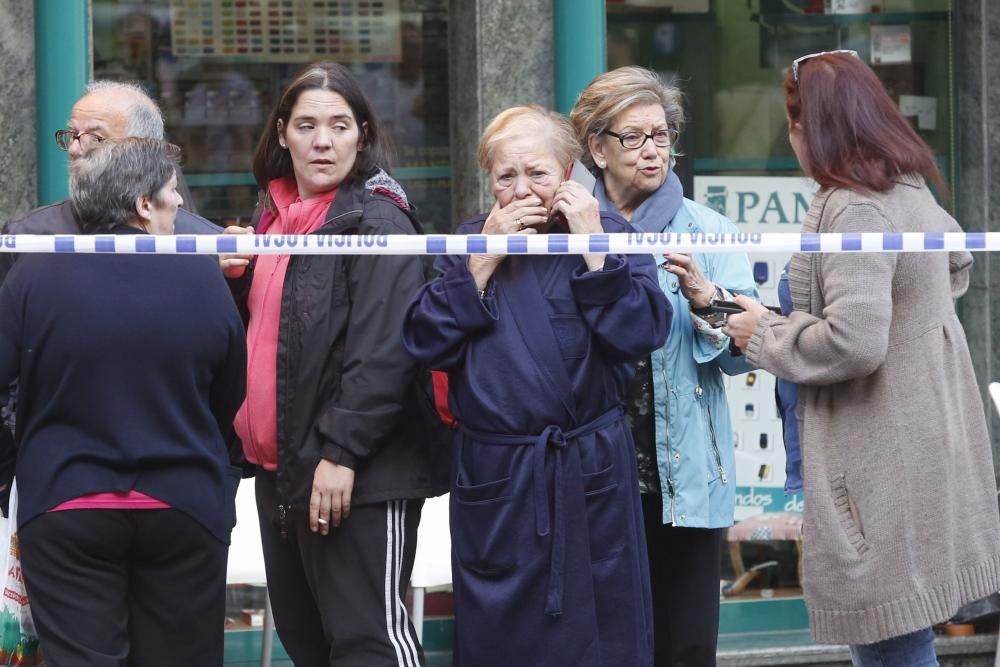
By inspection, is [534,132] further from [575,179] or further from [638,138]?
[638,138]

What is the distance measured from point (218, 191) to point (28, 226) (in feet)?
6.78

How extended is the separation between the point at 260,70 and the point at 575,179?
2.40m

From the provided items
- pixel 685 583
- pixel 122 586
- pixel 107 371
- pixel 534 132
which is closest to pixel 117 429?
pixel 107 371

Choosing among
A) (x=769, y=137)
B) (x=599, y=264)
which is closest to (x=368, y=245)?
(x=599, y=264)

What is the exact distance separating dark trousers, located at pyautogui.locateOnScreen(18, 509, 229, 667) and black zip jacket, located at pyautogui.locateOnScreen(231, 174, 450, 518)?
1.27 ft

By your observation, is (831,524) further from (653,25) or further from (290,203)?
(653,25)

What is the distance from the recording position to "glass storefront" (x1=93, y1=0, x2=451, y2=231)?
226 inches

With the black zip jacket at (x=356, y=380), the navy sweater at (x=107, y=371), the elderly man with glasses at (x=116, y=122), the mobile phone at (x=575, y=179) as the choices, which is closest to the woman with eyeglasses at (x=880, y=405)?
the mobile phone at (x=575, y=179)

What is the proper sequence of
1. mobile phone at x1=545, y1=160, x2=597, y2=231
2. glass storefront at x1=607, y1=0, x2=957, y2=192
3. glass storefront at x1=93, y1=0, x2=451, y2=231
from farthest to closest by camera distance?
glass storefront at x1=607, y1=0, x2=957, y2=192, glass storefront at x1=93, y1=0, x2=451, y2=231, mobile phone at x1=545, y1=160, x2=597, y2=231

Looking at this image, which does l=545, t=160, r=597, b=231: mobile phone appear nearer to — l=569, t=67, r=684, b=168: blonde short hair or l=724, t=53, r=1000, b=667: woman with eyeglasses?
l=569, t=67, r=684, b=168: blonde short hair

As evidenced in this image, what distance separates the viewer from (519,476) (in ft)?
11.6

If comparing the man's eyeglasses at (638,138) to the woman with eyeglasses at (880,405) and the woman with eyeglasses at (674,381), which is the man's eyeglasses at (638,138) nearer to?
the woman with eyeglasses at (674,381)

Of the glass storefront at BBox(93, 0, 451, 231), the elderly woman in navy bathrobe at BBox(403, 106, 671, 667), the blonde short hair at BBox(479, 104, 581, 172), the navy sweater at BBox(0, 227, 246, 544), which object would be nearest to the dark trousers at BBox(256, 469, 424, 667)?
the elderly woman in navy bathrobe at BBox(403, 106, 671, 667)

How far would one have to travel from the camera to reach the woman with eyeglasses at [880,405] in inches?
141
